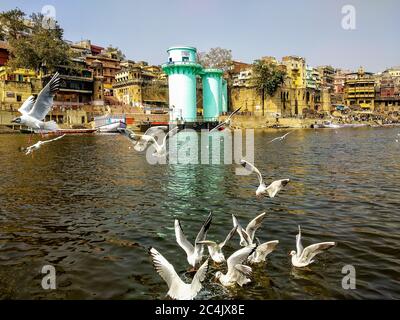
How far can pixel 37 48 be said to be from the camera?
72.3m

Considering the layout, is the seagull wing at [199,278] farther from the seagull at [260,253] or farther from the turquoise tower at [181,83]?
the turquoise tower at [181,83]

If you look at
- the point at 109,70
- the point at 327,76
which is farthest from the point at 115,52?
the point at 327,76

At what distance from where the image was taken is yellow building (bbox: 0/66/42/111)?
70812 millimetres

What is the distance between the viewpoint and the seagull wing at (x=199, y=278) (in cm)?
689

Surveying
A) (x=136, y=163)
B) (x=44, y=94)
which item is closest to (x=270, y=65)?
(x=136, y=163)

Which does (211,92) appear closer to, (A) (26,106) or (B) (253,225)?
(A) (26,106)

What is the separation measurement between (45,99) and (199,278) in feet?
32.6

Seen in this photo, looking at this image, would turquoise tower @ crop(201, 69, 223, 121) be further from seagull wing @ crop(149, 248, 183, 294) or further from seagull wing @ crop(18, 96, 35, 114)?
seagull wing @ crop(149, 248, 183, 294)

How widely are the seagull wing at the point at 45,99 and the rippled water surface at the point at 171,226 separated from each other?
151 inches

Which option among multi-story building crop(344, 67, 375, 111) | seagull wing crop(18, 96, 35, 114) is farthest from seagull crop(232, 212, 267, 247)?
multi-story building crop(344, 67, 375, 111)

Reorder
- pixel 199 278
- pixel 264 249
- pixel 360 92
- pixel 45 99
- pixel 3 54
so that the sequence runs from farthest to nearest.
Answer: pixel 360 92, pixel 3 54, pixel 45 99, pixel 264 249, pixel 199 278

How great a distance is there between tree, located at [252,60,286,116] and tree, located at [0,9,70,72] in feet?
183

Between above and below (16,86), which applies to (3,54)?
above
